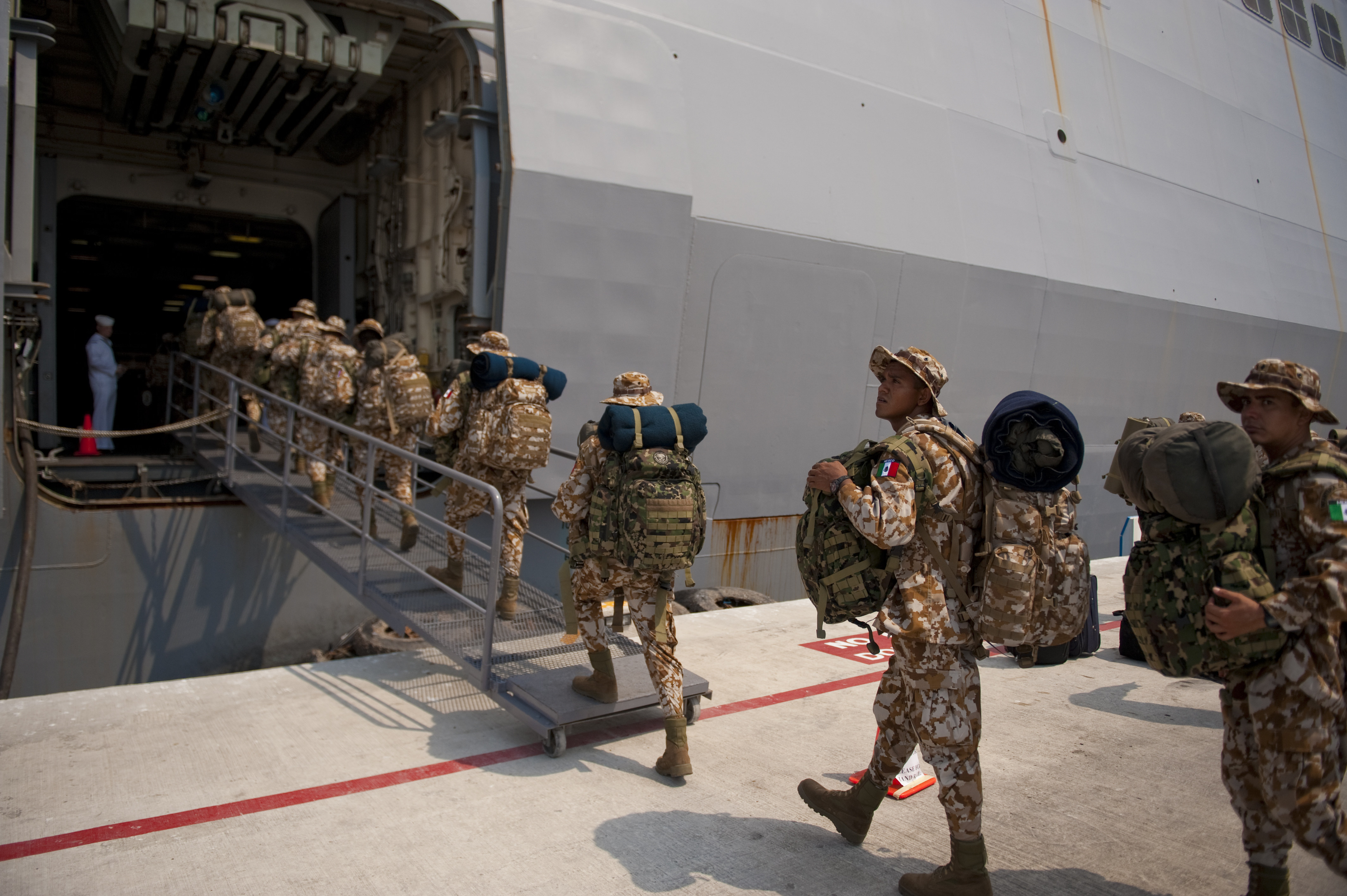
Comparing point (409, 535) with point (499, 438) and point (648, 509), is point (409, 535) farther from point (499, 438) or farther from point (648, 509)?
point (648, 509)

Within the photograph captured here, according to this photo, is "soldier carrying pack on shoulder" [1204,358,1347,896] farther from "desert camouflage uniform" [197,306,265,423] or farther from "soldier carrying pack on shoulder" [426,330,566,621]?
"desert camouflage uniform" [197,306,265,423]

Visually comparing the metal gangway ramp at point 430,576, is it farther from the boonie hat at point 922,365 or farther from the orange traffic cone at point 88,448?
the boonie hat at point 922,365

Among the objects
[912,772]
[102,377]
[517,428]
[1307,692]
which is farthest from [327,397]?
[1307,692]

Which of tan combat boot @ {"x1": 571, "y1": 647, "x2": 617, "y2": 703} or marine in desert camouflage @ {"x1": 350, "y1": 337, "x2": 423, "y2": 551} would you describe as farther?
marine in desert camouflage @ {"x1": 350, "y1": 337, "x2": 423, "y2": 551}


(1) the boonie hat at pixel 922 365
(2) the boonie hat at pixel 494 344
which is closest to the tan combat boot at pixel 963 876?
(1) the boonie hat at pixel 922 365

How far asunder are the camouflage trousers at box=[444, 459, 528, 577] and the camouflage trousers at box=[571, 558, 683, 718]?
135cm

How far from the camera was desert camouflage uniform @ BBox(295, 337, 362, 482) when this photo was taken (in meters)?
6.17

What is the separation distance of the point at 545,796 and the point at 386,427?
145 inches

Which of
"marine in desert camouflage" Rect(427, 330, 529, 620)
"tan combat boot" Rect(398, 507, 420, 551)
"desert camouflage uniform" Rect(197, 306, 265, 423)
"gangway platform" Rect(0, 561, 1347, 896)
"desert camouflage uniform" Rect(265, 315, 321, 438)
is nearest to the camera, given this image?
"gangway platform" Rect(0, 561, 1347, 896)

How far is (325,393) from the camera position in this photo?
243 inches

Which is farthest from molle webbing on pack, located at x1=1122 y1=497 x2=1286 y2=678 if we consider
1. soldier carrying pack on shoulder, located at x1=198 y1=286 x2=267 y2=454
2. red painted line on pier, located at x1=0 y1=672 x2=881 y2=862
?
soldier carrying pack on shoulder, located at x1=198 y1=286 x2=267 y2=454

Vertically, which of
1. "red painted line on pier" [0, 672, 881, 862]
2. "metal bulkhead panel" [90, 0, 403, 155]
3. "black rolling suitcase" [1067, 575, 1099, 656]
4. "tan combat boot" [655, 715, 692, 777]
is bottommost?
"red painted line on pier" [0, 672, 881, 862]

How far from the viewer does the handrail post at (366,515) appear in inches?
181

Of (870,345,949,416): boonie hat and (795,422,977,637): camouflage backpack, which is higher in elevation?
(870,345,949,416): boonie hat
